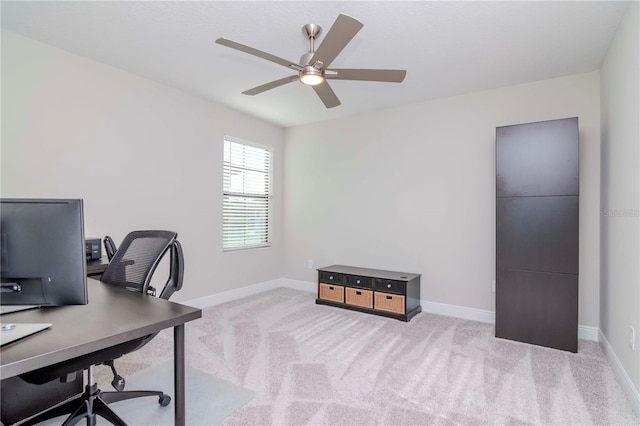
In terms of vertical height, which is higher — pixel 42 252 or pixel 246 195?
pixel 246 195

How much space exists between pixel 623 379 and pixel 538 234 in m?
1.21

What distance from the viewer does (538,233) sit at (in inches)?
120

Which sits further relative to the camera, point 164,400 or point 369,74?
point 369,74

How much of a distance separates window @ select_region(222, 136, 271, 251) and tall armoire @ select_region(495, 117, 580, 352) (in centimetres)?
319

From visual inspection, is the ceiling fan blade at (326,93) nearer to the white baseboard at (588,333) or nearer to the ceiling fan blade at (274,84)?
the ceiling fan blade at (274,84)

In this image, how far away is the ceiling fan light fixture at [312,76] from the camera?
7.63 ft

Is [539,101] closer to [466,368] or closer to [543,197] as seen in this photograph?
[543,197]

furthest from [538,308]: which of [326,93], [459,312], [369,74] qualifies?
[326,93]

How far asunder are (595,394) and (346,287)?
8.16 feet

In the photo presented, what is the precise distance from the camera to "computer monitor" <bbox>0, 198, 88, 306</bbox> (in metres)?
1.13

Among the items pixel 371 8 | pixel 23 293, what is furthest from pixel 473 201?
pixel 23 293

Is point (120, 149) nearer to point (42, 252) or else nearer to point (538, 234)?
point (42, 252)

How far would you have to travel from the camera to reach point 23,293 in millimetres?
1166

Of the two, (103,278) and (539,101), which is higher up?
(539,101)
